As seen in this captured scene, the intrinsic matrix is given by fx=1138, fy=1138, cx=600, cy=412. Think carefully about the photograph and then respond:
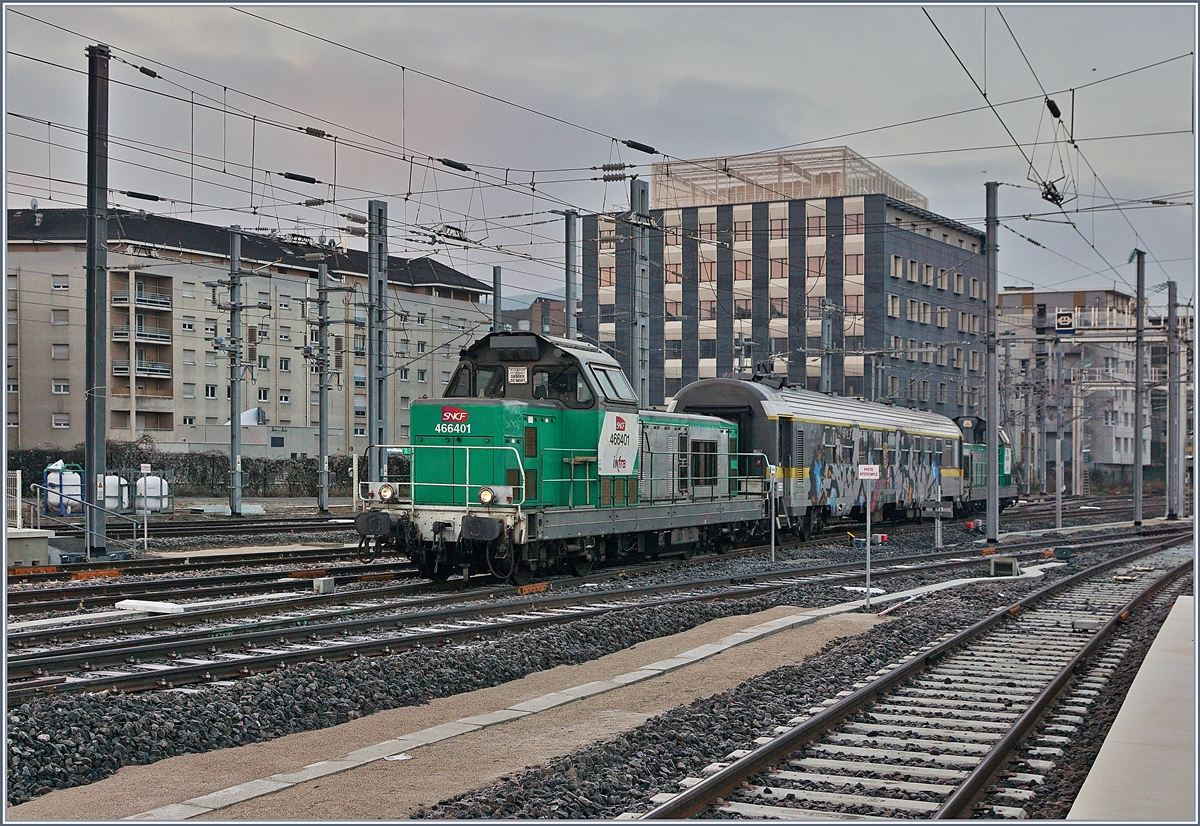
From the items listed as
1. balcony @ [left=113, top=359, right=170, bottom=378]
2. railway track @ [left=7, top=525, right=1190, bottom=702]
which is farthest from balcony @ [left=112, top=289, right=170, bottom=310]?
railway track @ [left=7, top=525, right=1190, bottom=702]

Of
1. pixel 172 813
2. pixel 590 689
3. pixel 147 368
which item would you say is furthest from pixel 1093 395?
pixel 172 813

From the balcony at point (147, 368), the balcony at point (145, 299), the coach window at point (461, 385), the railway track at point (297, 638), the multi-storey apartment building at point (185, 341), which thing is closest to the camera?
the railway track at point (297, 638)

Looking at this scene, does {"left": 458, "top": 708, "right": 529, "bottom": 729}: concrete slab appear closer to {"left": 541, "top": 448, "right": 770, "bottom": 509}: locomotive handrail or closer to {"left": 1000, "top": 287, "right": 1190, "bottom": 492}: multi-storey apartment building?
{"left": 541, "top": 448, "right": 770, "bottom": 509}: locomotive handrail

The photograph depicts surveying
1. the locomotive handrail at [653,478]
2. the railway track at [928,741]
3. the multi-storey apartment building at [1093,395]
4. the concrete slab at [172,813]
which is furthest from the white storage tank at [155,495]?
the multi-storey apartment building at [1093,395]

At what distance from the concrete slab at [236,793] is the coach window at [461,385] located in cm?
1199

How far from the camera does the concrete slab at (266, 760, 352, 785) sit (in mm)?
7336

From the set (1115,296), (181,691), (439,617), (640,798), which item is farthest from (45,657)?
(1115,296)

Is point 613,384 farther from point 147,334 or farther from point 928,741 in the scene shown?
point 147,334

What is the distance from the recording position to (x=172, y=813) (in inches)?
260

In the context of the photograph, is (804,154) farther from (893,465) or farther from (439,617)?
(439,617)

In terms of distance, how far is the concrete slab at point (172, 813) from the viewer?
6.53 meters

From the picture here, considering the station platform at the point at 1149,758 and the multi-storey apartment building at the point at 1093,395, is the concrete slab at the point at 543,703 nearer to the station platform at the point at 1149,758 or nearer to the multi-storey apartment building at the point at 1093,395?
the station platform at the point at 1149,758

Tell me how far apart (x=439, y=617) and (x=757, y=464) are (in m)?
13.3

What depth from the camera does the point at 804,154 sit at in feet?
236
